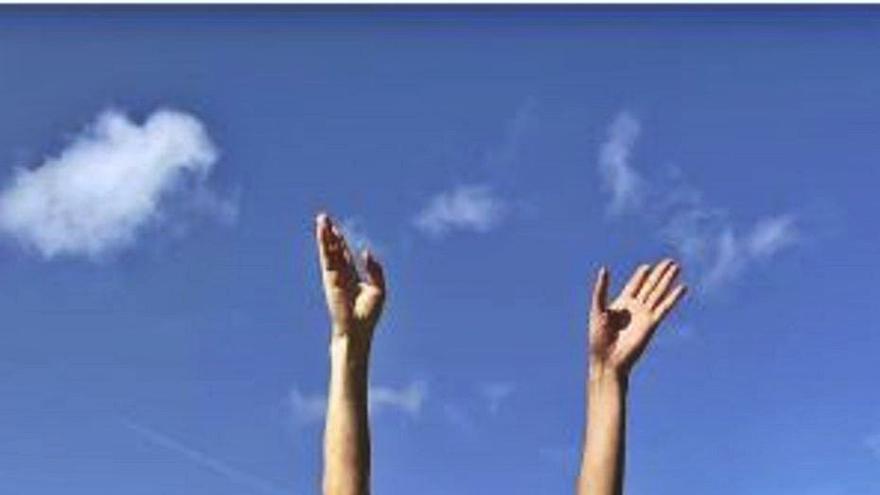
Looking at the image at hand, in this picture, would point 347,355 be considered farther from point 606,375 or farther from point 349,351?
point 606,375

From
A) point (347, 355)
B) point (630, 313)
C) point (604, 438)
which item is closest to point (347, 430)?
point (347, 355)

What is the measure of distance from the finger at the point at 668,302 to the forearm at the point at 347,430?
1540 mm

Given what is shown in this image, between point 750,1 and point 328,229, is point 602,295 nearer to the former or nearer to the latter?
point 328,229

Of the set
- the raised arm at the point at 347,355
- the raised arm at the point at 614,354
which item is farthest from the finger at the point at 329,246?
the raised arm at the point at 614,354

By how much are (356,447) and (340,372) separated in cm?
38

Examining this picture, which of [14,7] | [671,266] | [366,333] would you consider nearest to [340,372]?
[366,333]

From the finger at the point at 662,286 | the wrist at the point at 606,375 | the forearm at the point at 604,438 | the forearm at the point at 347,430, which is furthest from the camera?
the finger at the point at 662,286

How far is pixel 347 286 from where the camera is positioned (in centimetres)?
661

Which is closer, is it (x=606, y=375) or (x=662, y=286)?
(x=606, y=375)

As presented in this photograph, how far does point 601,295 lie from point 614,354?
413 mm

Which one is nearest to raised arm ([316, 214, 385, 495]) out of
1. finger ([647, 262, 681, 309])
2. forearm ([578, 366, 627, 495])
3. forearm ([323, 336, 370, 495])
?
forearm ([323, 336, 370, 495])

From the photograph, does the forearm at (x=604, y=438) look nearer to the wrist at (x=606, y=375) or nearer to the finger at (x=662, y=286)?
the wrist at (x=606, y=375)

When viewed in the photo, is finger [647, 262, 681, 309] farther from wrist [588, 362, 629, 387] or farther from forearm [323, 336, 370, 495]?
forearm [323, 336, 370, 495]

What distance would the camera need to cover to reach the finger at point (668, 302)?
7.13 meters
